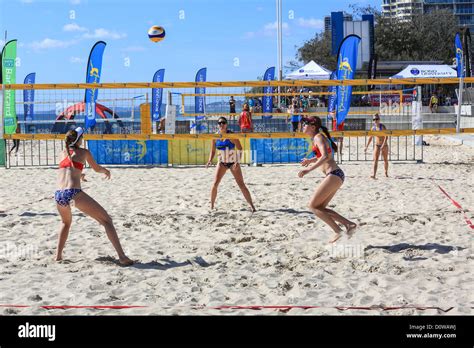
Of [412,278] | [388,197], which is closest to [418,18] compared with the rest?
[388,197]

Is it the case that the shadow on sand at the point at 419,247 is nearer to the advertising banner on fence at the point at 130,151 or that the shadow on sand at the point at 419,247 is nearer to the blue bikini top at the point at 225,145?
the blue bikini top at the point at 225,145

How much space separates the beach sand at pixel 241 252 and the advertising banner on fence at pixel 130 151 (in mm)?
4165

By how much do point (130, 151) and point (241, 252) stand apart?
9.34m

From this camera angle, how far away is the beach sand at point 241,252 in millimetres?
4602

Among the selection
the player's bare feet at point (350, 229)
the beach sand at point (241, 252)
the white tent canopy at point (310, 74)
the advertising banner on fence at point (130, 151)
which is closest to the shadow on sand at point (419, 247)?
the beach sand at point (241, 252)

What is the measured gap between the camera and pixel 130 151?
15.0 metres

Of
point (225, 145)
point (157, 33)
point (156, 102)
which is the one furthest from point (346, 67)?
point (156, 102)

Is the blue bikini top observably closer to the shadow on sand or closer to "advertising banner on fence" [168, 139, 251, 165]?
the shadow on sand

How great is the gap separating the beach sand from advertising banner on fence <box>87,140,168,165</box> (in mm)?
4165

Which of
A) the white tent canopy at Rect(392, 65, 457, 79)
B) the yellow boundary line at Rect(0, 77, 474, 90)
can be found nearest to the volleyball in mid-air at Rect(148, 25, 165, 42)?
the yellow boundary line at Rect(0, 77, 474, 90)

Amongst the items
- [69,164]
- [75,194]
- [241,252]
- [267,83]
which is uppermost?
[267,83]

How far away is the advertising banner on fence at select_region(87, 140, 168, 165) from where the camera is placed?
14.8 metres

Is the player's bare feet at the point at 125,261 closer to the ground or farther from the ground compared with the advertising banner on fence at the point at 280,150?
closer to the ground

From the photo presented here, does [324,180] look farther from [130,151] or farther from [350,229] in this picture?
[130,151]
